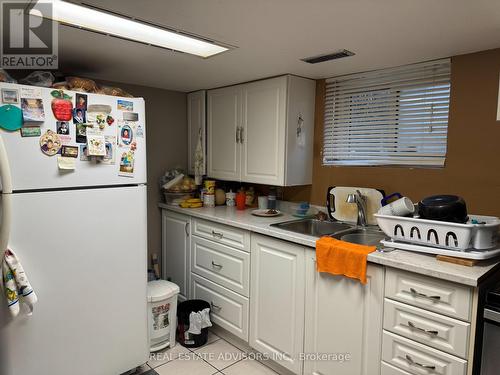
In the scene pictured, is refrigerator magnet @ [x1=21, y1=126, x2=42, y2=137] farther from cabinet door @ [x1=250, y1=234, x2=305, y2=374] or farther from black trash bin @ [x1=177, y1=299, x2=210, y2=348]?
black trash bin @ [x1=177, y1=299, x2=210, y2=348]

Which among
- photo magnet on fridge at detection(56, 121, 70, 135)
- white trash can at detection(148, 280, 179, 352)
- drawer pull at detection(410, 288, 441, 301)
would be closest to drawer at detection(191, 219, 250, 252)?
white trash can at detection(148, 280, 179, 352)

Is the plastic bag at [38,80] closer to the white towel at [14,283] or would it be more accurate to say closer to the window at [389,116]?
the white towel at [14,283]

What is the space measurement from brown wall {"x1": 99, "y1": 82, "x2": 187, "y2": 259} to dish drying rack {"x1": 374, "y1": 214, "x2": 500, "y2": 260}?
210 centimetres

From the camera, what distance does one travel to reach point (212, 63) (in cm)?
220

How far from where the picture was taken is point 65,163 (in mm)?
1723

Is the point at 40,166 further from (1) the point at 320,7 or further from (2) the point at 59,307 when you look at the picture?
(1) the point at 320,7

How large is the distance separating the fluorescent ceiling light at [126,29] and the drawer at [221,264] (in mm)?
1329

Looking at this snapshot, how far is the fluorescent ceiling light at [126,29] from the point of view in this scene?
146cm

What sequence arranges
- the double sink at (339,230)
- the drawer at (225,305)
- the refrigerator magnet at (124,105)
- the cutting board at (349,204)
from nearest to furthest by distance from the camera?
the refrigerator magnet at (124,105) < the double sink at (339,230) < the cutting board at (349,204) < the drawer at (225,305)

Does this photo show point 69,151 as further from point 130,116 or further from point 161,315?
point 161,315

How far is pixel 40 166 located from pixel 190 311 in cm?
148

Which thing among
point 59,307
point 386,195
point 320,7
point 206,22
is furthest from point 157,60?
point 386,195

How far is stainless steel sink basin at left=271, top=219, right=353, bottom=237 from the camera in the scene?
7.87 feet

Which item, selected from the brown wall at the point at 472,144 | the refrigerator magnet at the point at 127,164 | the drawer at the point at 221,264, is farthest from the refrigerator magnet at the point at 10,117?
the brown wall at the point at 472,144
